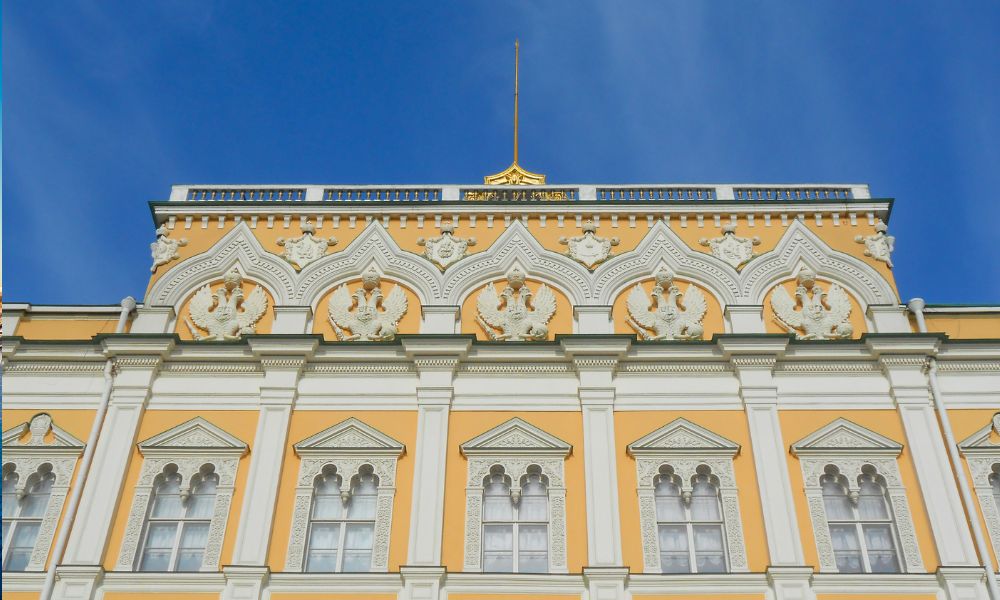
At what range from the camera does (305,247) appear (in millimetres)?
23516

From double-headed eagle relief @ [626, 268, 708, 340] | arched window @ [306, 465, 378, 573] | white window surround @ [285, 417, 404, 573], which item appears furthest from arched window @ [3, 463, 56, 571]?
double-headed eagle relief @ [626, 268, 708, 340]

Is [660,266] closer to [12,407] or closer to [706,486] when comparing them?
[706,486]

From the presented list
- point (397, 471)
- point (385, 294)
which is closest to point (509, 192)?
point (385, 294)

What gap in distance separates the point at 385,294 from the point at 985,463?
1192cm

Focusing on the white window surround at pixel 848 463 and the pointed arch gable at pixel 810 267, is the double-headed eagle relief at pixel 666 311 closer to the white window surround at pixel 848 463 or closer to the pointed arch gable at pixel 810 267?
the pointed arch gable at pixel 810 267

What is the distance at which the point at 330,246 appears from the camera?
2355cm

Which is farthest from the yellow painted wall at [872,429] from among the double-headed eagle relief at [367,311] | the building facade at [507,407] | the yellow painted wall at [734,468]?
the double-headed eagle relief at [367,311]

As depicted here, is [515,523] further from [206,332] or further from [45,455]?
[45,455]

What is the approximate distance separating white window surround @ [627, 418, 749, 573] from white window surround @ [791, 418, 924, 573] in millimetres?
1282

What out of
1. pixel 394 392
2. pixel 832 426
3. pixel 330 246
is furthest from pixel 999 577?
pixel 330 246

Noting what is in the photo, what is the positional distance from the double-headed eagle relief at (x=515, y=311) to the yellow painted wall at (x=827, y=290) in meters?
4.34

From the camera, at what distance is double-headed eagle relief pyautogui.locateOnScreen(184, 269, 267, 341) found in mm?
22109

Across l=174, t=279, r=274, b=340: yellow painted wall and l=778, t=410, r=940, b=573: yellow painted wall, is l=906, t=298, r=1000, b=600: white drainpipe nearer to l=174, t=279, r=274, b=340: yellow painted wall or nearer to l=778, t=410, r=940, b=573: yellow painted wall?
l=778, t=410, r=940, b=573: yellow painted wall

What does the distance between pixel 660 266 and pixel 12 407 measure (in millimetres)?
13107
